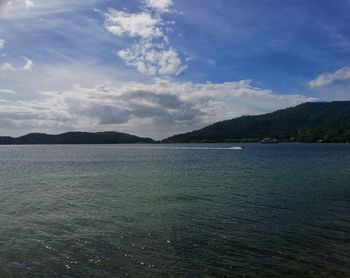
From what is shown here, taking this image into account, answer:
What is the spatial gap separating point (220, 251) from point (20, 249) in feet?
39.0

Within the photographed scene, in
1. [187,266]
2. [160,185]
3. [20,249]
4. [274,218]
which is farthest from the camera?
[160,185]

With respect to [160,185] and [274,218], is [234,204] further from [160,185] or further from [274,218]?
[160,185]

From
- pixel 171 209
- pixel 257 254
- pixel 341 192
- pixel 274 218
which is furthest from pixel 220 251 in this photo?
pixel 341 192

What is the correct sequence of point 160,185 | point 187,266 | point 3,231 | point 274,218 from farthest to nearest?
point 160,185 → point 274,218 → point 3,231 → point 187,266

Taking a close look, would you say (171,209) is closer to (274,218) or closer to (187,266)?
(274,218)

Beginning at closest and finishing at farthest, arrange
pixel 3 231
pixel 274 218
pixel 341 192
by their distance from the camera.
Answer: pixel 3 231 → pixel 274 218 → pixel 341 192

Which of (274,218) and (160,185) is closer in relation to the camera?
(274,218)

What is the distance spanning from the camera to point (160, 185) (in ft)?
178

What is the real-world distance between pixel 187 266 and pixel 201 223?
9445 mm

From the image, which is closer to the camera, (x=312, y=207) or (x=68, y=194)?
(x=312, y=207)

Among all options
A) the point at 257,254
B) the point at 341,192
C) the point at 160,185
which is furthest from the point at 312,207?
the point at 160,185

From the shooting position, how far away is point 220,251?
21125 mm

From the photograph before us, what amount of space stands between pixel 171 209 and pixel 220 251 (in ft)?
44.4

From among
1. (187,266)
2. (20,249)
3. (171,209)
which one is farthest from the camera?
(171,209)
